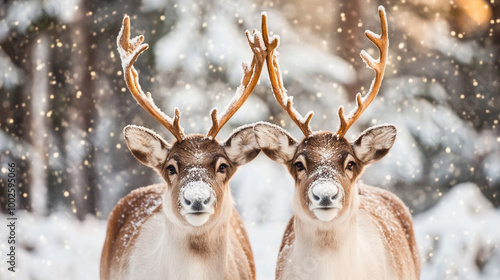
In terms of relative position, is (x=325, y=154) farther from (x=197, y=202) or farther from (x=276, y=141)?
(x=197, y=202)

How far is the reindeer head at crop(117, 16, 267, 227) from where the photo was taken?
464 cm

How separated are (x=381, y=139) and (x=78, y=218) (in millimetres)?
6968

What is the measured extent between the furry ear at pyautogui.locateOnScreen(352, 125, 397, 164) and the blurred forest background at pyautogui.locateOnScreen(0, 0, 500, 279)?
16.6 ft

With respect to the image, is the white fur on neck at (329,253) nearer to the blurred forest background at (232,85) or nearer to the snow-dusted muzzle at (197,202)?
the snow-dusted muzzle at (197,202)

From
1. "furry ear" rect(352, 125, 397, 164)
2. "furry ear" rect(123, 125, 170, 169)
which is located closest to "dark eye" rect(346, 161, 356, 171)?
"furry ear" rect(352, 125, 397, 164)

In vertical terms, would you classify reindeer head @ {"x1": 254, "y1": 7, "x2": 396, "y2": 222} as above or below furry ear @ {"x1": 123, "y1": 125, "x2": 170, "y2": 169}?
below

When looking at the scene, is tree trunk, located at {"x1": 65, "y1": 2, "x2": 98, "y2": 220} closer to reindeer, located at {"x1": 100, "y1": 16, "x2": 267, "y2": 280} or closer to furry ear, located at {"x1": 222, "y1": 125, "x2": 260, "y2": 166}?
reindeer, located at {"x1": 100, "y1": 16, "x2": 267, "y2": 280}

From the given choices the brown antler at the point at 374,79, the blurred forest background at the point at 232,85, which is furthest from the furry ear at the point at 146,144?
the blurred forest background at the point at 232,85

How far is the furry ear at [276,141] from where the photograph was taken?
16.3 feet

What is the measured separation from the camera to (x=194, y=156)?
493 centimetres

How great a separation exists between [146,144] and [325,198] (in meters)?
1.47

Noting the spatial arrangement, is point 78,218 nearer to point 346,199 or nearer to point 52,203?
point 52,203

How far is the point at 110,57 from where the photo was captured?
10703 mm

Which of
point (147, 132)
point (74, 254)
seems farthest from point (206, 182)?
point (74, 254)
